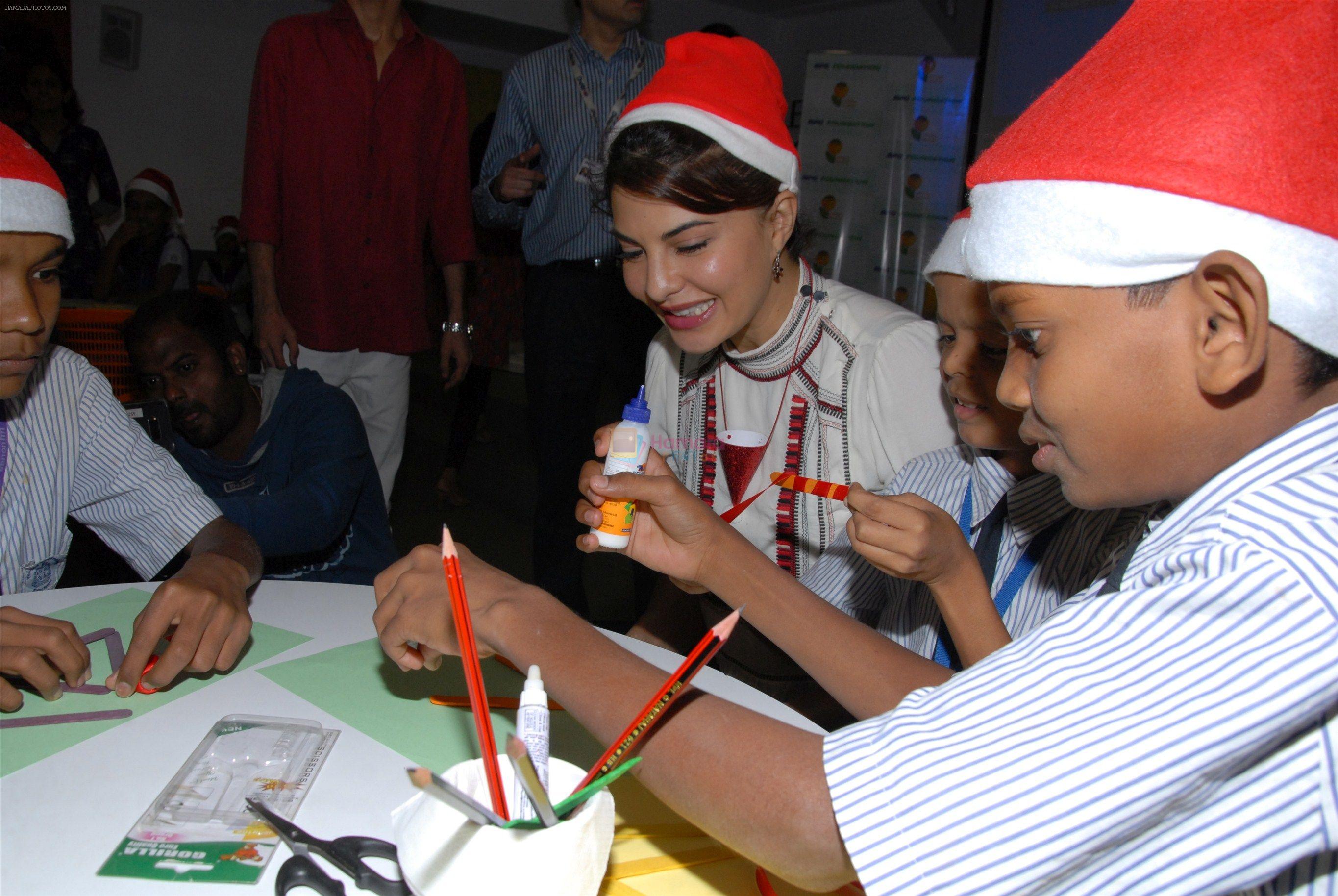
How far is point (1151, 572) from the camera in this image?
0.63 m

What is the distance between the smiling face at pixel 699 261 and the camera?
170 cm

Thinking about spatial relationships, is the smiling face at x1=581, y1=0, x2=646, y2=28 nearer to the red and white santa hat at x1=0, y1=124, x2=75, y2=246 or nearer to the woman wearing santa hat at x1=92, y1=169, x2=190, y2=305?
the red and white santa hat at x1=0, y1=124, x2=75, y2=246

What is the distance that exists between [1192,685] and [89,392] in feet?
5.61

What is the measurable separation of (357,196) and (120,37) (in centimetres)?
450

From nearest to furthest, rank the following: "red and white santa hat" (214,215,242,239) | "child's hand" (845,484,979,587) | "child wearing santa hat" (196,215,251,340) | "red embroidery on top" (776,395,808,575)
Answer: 1. "child's hand" (845,484,979,587)
2. "red embroidery on top" (776,395,808,575)
3. "child wearing santa hat" (196,215,251,340)
4. "red and white santa hat" (214,215,242,239)

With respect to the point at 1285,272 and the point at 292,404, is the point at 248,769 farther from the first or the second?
the point at 292,404

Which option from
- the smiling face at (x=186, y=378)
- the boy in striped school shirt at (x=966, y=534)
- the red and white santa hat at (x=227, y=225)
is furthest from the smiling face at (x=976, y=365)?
the red and white santa hat at (x=227, y=225)

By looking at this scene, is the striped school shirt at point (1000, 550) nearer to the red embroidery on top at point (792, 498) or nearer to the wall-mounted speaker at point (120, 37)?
the red embroidery on top at point (792, 498)

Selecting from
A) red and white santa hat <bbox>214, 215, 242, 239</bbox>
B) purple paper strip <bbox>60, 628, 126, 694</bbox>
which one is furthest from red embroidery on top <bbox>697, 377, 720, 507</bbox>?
red and white santa hat <bbox>214, 215, 242, 239</bbox>

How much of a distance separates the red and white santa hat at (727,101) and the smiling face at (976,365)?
1.64ft

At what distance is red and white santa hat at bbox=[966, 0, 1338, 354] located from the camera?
2.04 feet

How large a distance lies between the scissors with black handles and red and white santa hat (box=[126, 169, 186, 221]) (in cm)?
536

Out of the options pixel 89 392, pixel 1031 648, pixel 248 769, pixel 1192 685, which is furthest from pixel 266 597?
pixel 1192 685

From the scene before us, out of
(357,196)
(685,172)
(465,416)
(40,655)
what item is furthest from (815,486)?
(465,416)
